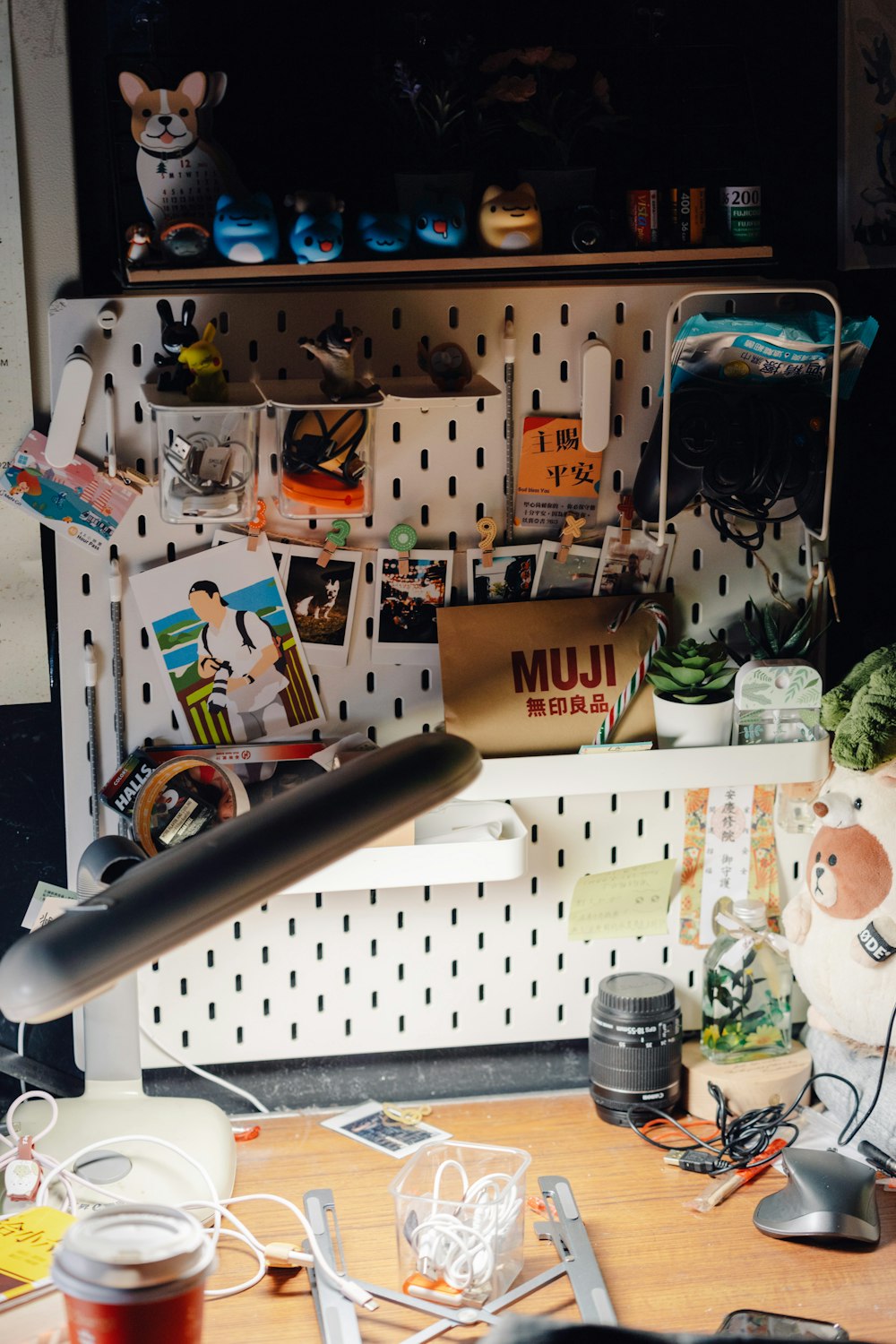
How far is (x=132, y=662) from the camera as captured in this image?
138cm

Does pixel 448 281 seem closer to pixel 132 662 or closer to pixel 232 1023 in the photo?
pixel 132 662

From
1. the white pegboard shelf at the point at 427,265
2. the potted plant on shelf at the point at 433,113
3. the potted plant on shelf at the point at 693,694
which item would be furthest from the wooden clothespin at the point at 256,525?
the potted plant on shelf at the point at 693,694

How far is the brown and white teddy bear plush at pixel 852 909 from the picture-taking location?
4.38 feet

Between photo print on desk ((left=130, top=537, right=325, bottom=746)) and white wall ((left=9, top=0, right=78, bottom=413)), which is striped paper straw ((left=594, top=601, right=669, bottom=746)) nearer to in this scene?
photo print on desk ((left=130, top=537, right=325, bottom=746))

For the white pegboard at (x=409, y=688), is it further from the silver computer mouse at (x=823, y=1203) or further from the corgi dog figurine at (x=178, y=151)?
the silver computer mouse at (x=823, y=1203)

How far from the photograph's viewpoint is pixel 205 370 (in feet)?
4.10

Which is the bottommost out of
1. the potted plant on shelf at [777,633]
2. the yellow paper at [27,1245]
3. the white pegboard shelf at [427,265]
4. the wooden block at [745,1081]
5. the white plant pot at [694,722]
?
the wooden block at [745,1081]

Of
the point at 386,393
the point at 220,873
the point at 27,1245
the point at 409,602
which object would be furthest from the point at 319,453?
the point at 27,1245

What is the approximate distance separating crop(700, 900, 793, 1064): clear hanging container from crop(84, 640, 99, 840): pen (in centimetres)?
68

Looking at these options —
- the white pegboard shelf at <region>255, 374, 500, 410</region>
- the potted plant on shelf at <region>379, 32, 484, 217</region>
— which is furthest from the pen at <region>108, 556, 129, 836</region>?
the potted plant on shelf at <region>379, 32, 484, 217</region>

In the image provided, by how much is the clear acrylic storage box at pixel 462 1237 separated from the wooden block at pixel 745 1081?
27cm

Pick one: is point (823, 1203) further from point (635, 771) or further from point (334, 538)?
point (334, 538)

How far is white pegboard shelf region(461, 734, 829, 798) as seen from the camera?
1374 millimetres

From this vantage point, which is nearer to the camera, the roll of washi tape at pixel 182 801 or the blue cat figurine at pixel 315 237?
the blue cat figurine at pixel 315 237
